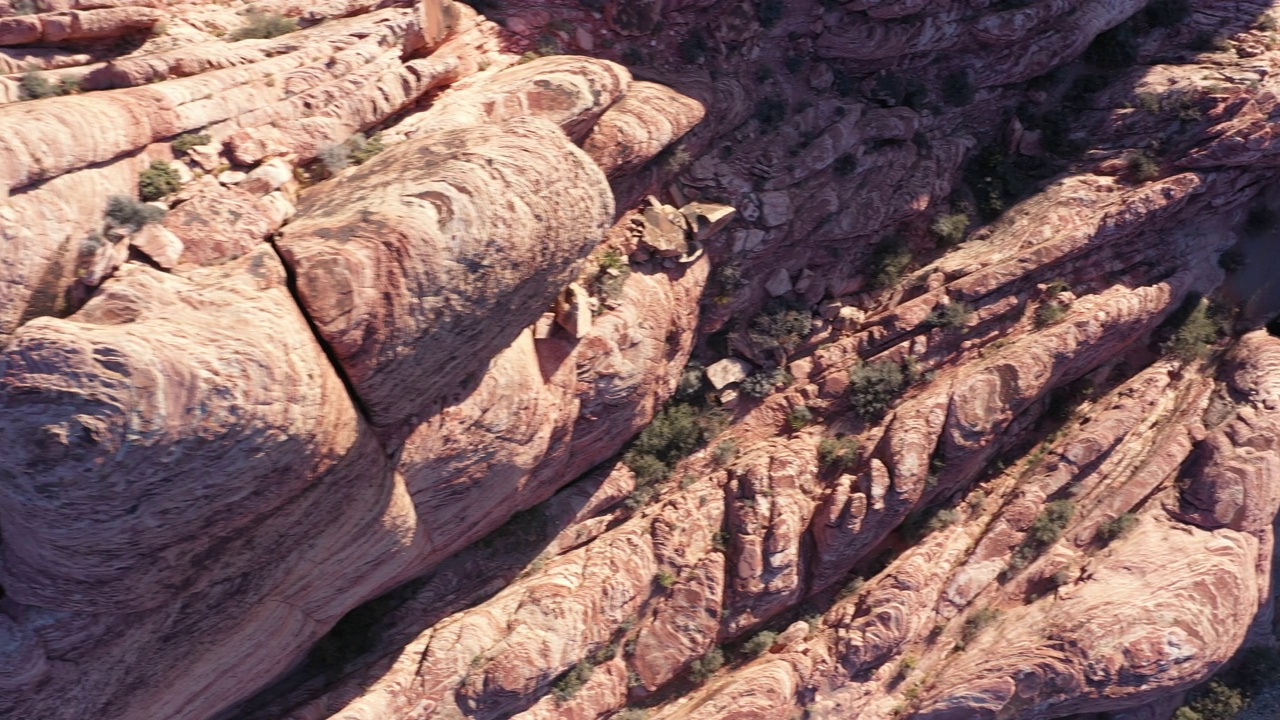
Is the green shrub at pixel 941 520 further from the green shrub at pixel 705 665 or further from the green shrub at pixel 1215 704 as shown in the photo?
the green shrub at pixel 1215 704

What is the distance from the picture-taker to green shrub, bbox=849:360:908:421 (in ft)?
60.7

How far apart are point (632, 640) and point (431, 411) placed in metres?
8.12

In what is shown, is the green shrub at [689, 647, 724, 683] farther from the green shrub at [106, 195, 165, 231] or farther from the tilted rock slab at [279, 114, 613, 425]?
the green shrub at [106, 195, 165, 231]

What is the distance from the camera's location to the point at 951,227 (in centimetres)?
1966

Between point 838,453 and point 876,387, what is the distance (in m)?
1.88

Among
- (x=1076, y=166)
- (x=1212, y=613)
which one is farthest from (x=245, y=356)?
(x=1212, y=613)

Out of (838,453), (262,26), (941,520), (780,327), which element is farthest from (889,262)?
(262,26)

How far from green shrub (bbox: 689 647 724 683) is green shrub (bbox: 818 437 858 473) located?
17.3 ft

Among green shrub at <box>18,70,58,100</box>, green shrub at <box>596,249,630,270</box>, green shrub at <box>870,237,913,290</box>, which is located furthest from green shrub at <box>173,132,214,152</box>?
green shrub at <box>870,237,913,290</box>

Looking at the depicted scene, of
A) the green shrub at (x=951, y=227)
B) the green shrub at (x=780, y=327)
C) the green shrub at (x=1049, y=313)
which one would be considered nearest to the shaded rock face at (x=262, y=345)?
the green shrub at (x=780, y=327)

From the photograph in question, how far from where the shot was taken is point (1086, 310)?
60.6ft

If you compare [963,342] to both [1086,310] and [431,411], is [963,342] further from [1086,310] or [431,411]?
[431,411]

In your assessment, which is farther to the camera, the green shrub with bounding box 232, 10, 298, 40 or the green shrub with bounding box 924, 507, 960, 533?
the green shrub with bounding box 924, 507, 960, 533

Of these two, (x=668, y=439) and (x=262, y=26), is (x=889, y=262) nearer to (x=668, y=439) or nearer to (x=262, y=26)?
(x=668, y=439)
